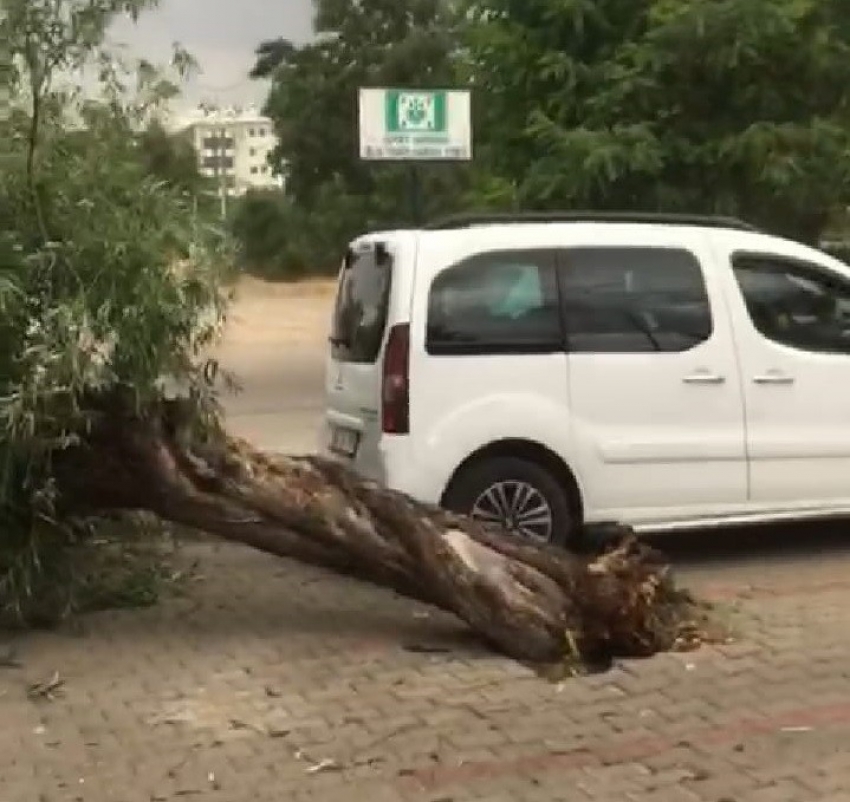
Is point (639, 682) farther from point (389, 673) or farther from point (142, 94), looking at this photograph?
point (142, 94)

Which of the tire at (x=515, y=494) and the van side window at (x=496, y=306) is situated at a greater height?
the van side window at (x=496, y=306)

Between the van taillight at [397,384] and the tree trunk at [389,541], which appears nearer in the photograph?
the tree trunk at [389,541]

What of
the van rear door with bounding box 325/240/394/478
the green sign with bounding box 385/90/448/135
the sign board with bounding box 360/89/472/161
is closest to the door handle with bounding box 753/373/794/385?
the van rear door with bounding box 325/240/394/478

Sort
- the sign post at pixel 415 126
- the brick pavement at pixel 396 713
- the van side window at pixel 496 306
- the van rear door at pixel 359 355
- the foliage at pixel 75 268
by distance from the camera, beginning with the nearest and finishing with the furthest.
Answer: the brick pavement at pixel 396 713 < the foliage at pixel 75 268 < the van side window at pixel 496 306 < the van rear door at pixel 359 355 < the sign post at pixel 415 126

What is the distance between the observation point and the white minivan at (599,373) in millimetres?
7965

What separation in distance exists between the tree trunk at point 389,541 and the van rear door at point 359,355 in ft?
3.23

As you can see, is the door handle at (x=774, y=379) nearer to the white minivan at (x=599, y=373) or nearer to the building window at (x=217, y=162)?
the white minivan at (x=599, y=373)

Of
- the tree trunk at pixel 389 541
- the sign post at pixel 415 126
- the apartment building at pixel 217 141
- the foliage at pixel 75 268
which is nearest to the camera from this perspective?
the foliage at pixel 75 268

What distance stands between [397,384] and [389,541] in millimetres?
1201

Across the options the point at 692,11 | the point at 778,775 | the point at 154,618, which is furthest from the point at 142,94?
the point at 692,11

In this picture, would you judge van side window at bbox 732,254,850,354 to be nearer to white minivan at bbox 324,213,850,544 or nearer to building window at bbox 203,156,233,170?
white minivan at bbox 324,213,850,544

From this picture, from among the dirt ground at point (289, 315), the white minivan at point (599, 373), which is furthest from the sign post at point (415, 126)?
the white minivan at point (599, 373)

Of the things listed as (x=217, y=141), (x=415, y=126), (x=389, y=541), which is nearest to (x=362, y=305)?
(x=217, y=141)

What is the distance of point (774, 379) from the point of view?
8.36 meters
